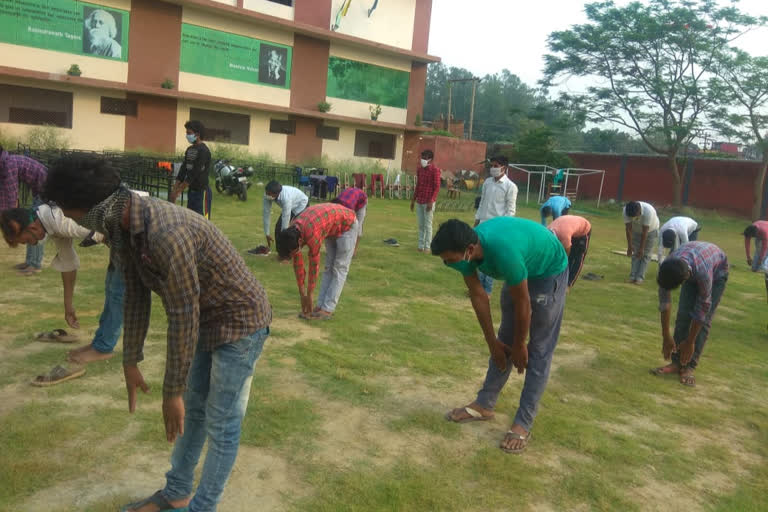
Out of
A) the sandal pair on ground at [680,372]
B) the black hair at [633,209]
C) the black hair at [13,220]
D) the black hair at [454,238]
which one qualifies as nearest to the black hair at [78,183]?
the black hair at [454,238]

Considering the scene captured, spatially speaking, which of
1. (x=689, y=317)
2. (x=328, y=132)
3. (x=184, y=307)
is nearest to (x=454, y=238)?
(x=184, y=307)

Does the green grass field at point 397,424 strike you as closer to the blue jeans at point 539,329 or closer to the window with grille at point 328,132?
the blue jeans at point 539,329

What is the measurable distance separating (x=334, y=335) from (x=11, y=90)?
59.7ft

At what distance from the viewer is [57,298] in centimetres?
641

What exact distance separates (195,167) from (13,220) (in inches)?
156

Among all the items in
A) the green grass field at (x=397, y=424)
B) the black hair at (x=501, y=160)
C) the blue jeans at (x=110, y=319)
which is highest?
the black hair at (x=501, y=160)

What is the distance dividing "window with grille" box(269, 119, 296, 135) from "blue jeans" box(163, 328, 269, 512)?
22.5 m

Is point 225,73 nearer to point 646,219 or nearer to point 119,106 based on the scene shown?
point 119,106

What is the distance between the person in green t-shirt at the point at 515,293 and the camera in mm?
3504

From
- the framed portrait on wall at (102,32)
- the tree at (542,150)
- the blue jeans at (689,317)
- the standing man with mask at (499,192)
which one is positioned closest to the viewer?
the blue jeans at (689,317)

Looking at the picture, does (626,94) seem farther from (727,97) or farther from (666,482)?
(666,482)

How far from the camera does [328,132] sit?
26.0 m

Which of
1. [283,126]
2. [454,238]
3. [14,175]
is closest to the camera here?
[454,238]

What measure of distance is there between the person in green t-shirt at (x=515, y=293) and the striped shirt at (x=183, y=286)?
1363 mm
